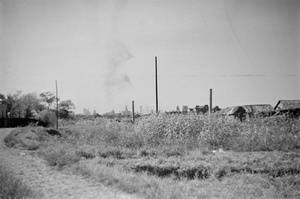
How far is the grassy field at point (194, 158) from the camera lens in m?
5.53

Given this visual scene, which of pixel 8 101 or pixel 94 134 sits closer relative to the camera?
pixel 94 134

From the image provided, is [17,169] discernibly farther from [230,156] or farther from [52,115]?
[52,115]

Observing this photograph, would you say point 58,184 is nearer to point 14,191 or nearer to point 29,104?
point 14,191

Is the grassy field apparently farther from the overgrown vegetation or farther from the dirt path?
the overgrown vegetation

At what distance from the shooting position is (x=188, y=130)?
450 inches

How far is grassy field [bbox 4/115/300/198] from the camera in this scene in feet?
18.1

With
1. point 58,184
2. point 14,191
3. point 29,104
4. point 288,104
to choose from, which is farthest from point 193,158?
point 29,104

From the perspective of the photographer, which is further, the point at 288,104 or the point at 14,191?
the point at 288,104

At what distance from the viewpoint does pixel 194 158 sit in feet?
27.2

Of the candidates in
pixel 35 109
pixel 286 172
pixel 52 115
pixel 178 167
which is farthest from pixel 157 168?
pixel 35 109

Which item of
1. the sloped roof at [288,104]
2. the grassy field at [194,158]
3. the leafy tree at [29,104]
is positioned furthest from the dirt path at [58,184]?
the leafy tree at [29,104]

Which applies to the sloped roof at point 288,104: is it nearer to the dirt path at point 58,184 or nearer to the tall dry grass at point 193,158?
the tall dry grass at point 193,158

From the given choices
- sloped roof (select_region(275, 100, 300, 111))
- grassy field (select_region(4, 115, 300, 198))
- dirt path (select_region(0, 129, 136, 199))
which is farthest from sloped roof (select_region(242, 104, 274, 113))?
dirt path (select_region(0, 129, 136, 199))

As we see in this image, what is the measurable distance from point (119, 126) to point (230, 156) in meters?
7.96
